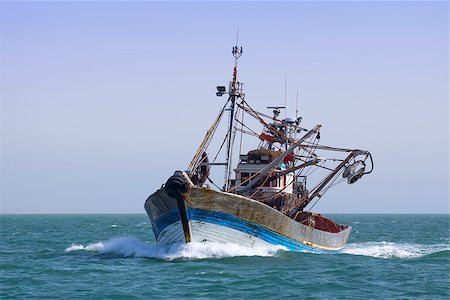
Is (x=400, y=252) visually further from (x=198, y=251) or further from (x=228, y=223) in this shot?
(x=198, y=251)

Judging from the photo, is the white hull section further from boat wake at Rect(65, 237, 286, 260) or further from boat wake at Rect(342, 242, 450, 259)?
boat wake at Rect(342, 242, 450, 259)

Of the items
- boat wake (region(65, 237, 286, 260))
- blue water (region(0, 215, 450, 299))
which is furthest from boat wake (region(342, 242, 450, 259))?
boat wake (region(65, 237, 286, 260))

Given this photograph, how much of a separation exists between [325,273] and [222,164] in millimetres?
8430

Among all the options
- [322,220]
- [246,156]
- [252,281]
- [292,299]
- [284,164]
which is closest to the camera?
[292,299]

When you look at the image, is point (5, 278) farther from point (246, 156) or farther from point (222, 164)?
point (246, 156)

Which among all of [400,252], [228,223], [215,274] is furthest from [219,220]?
[400,252]

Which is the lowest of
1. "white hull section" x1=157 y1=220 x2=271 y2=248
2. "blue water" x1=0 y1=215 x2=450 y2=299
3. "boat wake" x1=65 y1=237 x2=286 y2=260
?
"blue water" x1=0 y1=215 x2=450 y2=299

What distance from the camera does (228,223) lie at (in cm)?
3231

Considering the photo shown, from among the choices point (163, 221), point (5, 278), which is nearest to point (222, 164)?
point (163, 221)

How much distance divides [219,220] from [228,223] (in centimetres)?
46

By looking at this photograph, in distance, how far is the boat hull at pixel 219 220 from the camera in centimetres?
3180

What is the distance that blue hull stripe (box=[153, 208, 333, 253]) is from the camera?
31906mm

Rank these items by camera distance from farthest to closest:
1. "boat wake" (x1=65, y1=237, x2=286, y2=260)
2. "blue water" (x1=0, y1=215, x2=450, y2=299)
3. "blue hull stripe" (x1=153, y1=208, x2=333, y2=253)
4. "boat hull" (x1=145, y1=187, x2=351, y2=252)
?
"boat wake" (x1=65, y1=237, x2=286, y2=260) → "blue hull stripe" (x1=153, y1=208, x2=333, y2=253) → "boat hull" (x1=145, y1=187, x2=351, y2=252) → "blue water" (x1=0, y1=215, x2=450, y2=299)

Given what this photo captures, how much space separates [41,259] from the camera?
3522 centimetres
